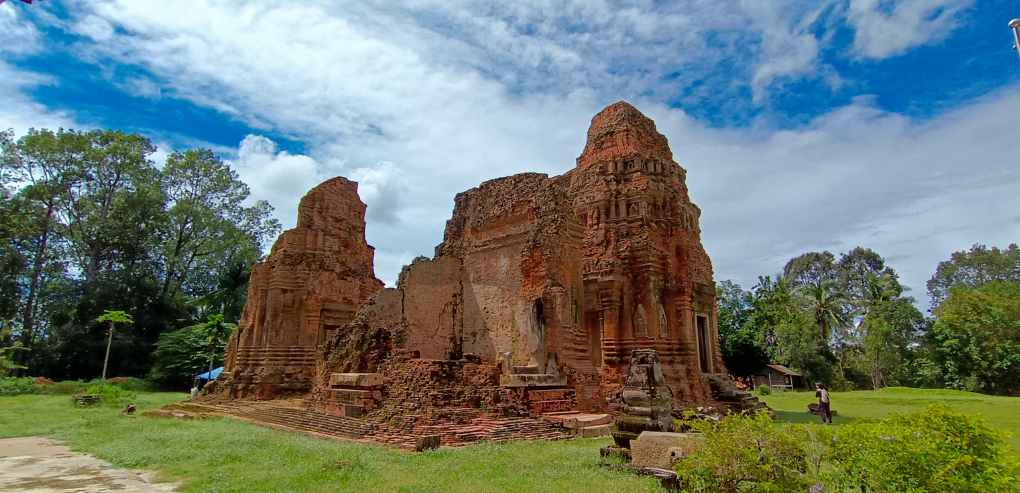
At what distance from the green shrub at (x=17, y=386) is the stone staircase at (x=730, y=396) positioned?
2938cm

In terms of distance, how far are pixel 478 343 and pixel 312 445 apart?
661 cm

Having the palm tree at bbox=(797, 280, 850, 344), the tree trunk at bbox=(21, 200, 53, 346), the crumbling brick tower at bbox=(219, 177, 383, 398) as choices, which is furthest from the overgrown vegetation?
the palm tree at bbox=(797, 280, 850, 344)

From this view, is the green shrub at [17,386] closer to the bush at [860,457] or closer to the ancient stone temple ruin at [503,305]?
the ancient stone temple ruin at [503,305]

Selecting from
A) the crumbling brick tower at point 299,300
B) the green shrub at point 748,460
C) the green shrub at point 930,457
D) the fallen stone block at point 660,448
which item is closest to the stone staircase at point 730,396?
the fallen stone block at point 660,448

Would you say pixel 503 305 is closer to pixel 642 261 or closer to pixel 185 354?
pixel 642 261

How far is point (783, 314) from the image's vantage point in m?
39.8

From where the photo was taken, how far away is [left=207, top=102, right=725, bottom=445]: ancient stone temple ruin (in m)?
13.1

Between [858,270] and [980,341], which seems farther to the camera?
[858,270]

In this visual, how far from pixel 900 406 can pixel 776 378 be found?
14.5m

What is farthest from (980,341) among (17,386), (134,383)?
(17,386)

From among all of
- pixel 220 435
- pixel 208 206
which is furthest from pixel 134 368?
pixel 220 435

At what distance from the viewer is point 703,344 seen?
18922 millimetres

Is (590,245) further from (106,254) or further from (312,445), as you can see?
(106,254)

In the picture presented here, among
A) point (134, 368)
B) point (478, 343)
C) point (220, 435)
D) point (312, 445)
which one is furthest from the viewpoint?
point (134, 368)
